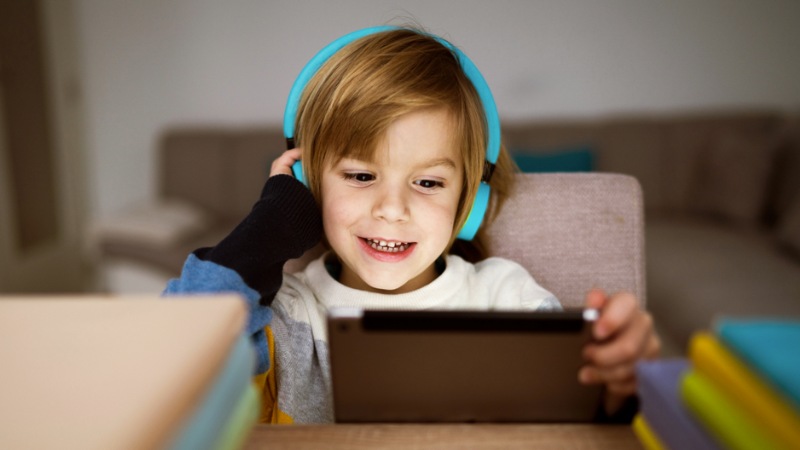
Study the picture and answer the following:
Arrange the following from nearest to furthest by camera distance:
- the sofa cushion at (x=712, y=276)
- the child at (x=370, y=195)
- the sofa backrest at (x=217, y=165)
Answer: the child at (x=370, y=195)
the sofa cushion at (x=712, y=276)
the sofa backrest at (x=217, y=165)

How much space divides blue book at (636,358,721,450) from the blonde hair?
1.31 feet

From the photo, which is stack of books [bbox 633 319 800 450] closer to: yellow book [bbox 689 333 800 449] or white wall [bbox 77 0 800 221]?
yellow book [bbox 689 333 800 449]

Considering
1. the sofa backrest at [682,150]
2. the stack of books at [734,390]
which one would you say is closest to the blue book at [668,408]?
the stack of books at [734,390]

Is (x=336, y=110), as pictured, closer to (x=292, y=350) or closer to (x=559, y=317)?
(x=292, y=350)

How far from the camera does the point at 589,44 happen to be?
239 cm

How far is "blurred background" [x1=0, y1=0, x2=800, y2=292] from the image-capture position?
2.39 m

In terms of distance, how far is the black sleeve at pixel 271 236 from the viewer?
568 mm

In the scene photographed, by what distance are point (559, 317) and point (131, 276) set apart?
84.4 inches

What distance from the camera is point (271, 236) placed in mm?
604

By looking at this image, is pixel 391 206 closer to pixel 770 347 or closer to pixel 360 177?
pixel 360 177

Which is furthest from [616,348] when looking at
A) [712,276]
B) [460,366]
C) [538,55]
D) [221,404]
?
[538,55]

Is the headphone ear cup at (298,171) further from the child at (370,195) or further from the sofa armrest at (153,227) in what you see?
the sofa armrest at (153,227)

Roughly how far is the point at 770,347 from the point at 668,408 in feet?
0.32

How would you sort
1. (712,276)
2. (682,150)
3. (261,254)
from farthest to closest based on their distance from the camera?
(682,150) → (712,276) → (261,254)
